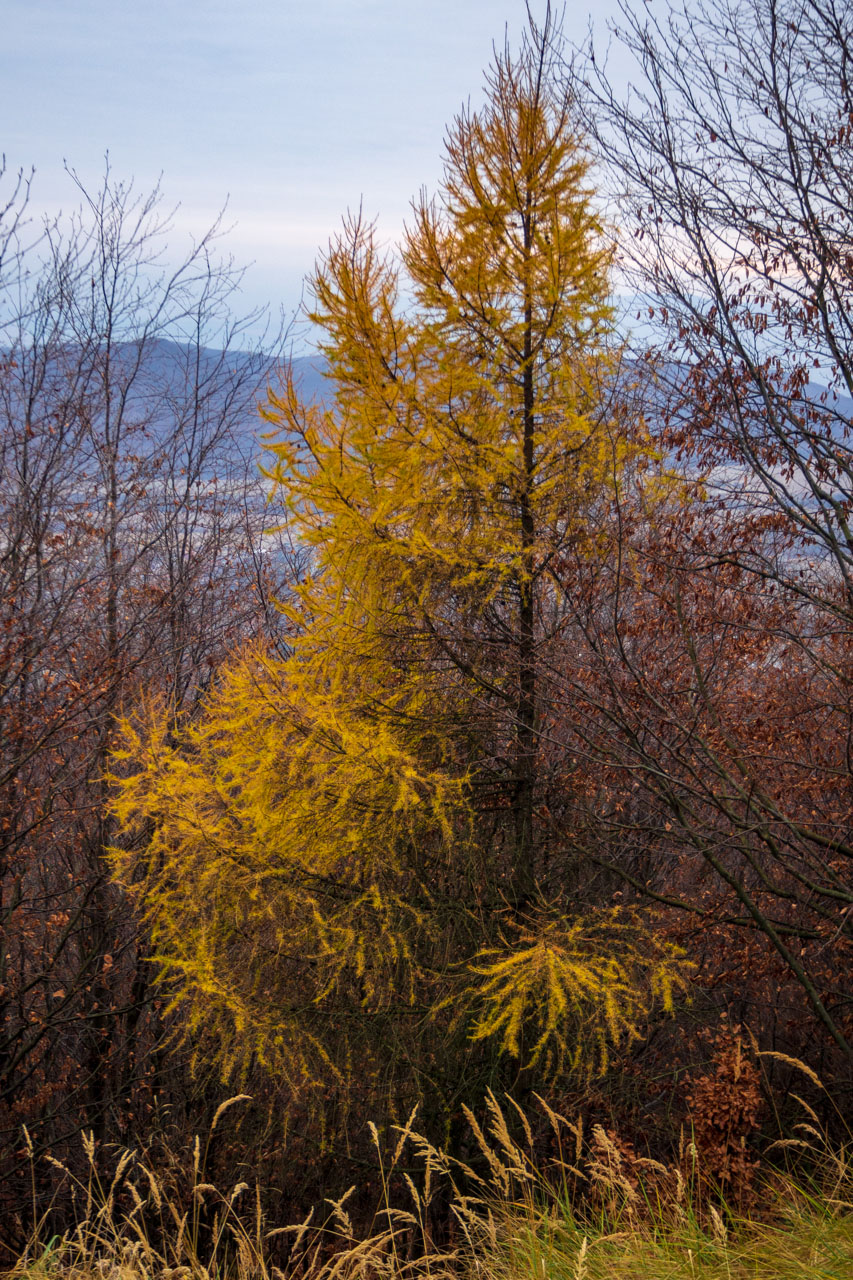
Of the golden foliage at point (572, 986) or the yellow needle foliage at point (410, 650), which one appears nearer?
the golden foliage at point (572, 986)

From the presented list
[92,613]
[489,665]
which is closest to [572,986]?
[489,665]

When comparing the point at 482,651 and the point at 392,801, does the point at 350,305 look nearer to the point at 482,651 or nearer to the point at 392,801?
the point at 482,651

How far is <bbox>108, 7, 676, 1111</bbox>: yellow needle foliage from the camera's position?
6.44m

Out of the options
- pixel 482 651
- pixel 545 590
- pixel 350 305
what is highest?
pixel 350 305

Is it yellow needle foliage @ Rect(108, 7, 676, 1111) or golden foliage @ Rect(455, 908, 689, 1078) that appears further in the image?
yellow needle foliage @ Rect(108, 7, 676, 1111)

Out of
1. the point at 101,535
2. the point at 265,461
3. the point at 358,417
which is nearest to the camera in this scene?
the point at 358,417

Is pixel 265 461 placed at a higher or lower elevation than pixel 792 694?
higher

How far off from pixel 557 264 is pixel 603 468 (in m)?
1.57

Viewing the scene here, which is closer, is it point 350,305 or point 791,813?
point 350,305

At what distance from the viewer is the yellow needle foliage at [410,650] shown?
6438mm

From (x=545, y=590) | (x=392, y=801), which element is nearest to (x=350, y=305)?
(x=545, y=590)

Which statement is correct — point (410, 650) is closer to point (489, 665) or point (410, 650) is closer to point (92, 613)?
point (489, 665)

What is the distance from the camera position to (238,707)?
709 centimetres

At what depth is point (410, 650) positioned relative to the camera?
7043 mm
